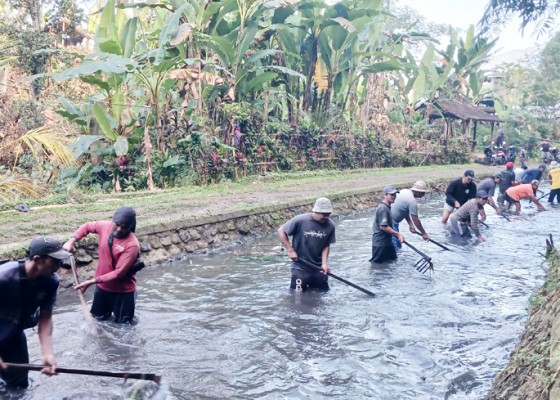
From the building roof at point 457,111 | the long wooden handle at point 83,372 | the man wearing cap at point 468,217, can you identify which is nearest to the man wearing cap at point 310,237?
the long wooden handle at point 83,372

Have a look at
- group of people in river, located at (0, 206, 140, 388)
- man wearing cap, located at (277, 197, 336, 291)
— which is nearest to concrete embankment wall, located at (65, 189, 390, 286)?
man wearing cap, located at (277, 197, 336, 291)

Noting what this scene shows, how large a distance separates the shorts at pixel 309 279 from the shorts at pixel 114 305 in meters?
2.41

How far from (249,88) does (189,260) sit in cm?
813

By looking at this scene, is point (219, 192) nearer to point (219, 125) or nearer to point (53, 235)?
point (219, 125)

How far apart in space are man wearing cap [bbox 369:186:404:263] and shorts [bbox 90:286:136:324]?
4.33 metres

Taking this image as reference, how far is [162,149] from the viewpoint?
590 inches

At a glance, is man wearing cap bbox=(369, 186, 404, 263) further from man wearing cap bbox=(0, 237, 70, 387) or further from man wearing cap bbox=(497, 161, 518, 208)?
man wearing cap bbox=(497, 161, 518, 208)

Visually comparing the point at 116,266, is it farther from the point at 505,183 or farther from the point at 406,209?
the point at 505,183

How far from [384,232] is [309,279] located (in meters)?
2.11

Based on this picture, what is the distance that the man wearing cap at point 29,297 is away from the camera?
3.83m

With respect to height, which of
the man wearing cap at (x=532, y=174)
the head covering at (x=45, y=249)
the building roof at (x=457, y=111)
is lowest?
the man wearing cap at (x=532, y=174)

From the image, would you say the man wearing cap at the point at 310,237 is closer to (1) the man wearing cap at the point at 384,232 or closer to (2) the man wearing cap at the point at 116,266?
(1) the man wearing cap at the point at 384,232

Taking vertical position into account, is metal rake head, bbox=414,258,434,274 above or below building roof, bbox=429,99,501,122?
below

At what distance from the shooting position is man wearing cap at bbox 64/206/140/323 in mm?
5652
